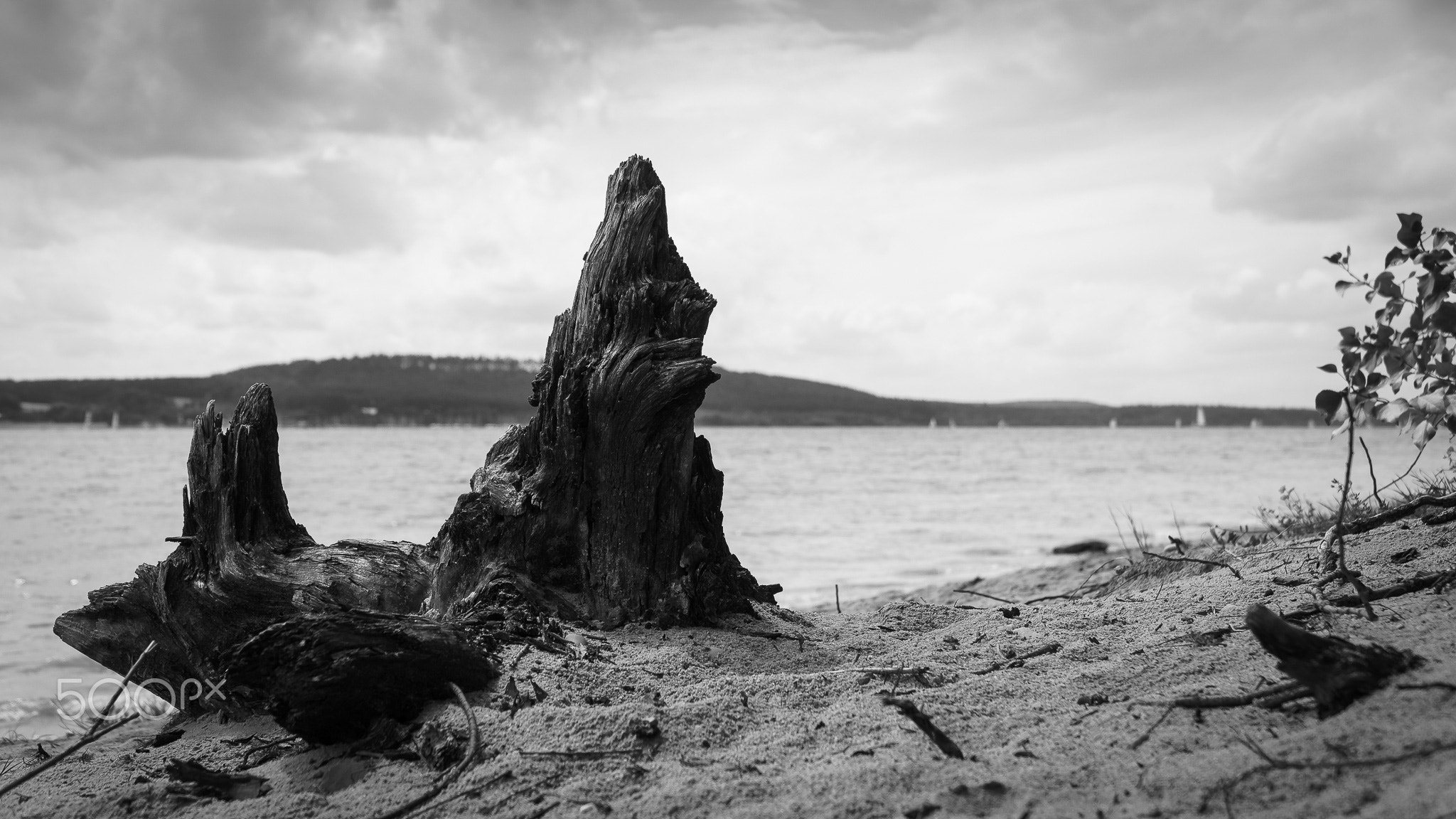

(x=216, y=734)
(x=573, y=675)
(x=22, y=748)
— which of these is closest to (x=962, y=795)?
(x=573, y=675)

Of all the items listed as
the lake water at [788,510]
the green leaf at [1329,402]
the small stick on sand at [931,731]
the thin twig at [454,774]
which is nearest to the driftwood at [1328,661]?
the small stick on sand at [931,731]

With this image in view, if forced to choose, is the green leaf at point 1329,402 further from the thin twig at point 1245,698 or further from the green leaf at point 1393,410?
the thin twig at point 1245,698

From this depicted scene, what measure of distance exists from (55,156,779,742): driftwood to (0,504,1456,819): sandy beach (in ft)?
1.25

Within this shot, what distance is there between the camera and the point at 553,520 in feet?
16.1

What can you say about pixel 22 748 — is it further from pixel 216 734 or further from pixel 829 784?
pixel 829 784

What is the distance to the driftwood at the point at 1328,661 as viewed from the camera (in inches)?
99.0

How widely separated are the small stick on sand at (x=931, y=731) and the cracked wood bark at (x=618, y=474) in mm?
2042

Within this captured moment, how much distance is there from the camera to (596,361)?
4918mm

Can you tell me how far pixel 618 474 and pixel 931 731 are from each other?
2.41 m

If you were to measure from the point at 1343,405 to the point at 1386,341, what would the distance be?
0.98ft

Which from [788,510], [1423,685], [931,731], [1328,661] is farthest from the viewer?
[788,510]

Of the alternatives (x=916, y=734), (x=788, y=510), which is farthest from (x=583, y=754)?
(x=788, y=510)

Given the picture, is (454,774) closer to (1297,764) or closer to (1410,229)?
(1297,764)
